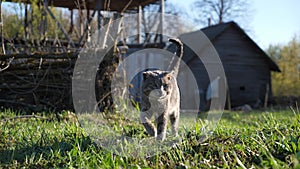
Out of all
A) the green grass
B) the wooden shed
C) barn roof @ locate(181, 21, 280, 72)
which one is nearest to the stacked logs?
the green grass

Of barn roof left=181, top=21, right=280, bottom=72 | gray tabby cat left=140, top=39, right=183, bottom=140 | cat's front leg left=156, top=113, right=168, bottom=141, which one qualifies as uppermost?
barn roof left=181, top=21, right=280, bottom=72

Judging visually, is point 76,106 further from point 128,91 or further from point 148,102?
point 148,102

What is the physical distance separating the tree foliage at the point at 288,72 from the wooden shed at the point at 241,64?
12.0ft

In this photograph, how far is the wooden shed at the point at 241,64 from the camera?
18672 millimetres

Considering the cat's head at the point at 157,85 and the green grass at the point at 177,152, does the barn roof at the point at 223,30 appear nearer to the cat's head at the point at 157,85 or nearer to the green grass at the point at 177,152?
the cat's head at the point at 157,85

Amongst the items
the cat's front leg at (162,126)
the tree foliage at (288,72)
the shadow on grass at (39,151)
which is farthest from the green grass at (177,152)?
the tree foliage at (288,72)

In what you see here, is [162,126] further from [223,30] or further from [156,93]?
[223,30]

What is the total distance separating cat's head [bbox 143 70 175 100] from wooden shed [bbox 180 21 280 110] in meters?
13.6

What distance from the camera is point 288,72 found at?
24.2 m

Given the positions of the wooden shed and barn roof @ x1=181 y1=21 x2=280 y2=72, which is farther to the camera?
the wooden shed

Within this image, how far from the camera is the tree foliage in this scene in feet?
74.7

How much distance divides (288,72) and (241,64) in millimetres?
7005

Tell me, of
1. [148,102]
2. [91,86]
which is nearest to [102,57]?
[91,86]

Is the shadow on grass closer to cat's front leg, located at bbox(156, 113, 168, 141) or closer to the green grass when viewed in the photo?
the green grass
